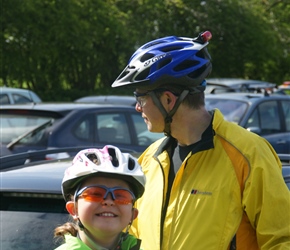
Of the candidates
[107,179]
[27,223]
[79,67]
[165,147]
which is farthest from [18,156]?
[79,67]

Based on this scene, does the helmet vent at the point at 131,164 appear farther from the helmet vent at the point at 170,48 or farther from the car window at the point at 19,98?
the car window at the point at 19,98

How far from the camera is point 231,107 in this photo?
1242cm

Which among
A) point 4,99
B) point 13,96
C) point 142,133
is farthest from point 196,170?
point 13,96

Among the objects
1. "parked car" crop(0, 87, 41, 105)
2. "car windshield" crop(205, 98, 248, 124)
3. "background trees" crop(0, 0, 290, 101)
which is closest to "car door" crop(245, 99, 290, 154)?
"car windshield" crop(205, 98, 248, 124)

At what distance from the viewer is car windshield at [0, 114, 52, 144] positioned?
8.93 meters

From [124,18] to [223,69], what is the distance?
23.6ft

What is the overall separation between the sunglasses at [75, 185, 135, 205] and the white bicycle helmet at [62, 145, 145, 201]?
0.16 feet

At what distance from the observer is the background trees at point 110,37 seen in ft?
81.5

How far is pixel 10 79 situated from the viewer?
2619 cm

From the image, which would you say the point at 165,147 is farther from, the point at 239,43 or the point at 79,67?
the point at 239,43

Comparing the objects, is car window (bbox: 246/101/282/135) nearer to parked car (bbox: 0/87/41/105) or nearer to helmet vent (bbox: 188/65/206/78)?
parked car (bbox: 0/87/41/105)

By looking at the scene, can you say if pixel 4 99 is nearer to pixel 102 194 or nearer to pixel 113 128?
pixel 113 128

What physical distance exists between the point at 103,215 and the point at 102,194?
8cm

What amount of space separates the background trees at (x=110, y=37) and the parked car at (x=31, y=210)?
2018cm
